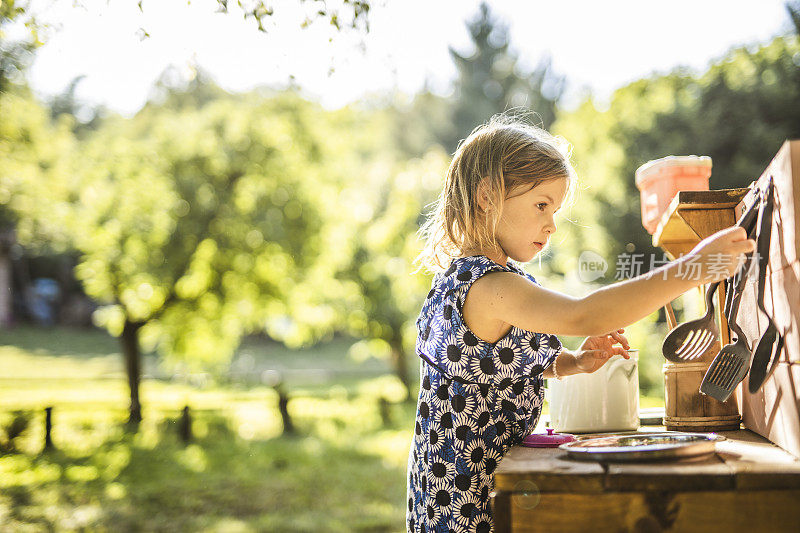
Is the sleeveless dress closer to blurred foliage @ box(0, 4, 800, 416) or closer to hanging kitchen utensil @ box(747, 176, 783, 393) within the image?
hanging kitchen utensil @ box(747, 176, 783, 393)

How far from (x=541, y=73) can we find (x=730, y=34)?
33.3 feet

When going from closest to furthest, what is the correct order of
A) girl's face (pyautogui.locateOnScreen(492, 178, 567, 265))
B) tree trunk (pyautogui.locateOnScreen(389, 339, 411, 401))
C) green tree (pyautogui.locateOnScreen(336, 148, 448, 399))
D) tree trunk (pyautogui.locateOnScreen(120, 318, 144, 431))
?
girl's face (pyautogui.locateOnScreen(492, 178, 567, 265)), tree trunk (pyautogui.locateOnScreen(120, 318, 144, 431)), green tree (pyautogui.locateOnScreen(336, 148, 448, 399)), tree trunk (pyautogui.locateOnScreen(389, 339, 411, 401))

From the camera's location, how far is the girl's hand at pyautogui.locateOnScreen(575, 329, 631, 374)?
4.24ft

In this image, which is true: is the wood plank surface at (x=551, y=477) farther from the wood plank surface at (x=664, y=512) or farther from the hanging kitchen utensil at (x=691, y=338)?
the hanging kitchen utensil at (x=691, y=338)

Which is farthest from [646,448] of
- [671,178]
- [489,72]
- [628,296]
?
[489,72]

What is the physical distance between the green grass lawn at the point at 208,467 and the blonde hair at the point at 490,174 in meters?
3.98

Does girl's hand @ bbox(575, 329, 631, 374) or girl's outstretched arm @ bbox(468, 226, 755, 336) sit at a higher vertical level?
girl's outstretched arm @ bbox(468, 226, 755, 336)

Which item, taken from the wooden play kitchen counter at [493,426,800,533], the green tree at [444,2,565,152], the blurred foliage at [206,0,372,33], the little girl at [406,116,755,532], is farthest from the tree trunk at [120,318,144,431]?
the green tree at [444,2,565,152]

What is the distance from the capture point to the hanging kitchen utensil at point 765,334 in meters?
1.02

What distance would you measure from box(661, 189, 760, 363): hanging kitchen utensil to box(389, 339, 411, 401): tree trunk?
9419 millimetres

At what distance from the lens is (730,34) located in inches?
386

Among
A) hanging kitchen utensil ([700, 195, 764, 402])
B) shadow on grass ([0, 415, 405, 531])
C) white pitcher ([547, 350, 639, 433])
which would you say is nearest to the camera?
hanging kitchen utensil ([700, 195, 764, 402])

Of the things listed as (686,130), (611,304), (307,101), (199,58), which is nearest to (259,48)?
(199,58)

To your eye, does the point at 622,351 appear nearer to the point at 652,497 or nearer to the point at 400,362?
the point at 652,497
